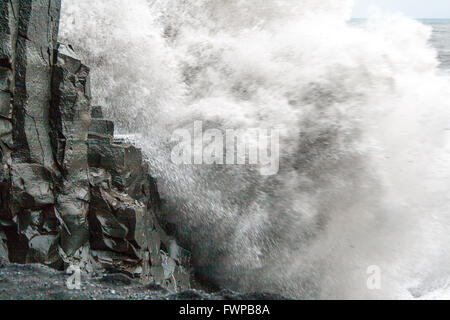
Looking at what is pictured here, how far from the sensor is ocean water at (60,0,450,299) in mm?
7211

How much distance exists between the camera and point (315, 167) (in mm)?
7348

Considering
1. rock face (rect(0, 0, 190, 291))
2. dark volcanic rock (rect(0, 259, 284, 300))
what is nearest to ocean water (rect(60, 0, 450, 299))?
rock face (rect(0, 0, 190, 291))

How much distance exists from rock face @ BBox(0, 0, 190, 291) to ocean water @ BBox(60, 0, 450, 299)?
59.0 inches

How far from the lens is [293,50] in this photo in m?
7.83

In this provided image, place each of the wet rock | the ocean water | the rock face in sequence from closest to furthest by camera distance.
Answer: the rock face → the wet rock → the ocean water

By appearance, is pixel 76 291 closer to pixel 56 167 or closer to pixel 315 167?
pixel 56 167

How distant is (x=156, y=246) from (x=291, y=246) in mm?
2755

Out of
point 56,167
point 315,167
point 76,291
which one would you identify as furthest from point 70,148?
point 315,167

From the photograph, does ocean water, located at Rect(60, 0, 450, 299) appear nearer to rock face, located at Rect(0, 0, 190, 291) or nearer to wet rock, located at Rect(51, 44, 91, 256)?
rock face, located at Rect(0, 0, 190, 291)

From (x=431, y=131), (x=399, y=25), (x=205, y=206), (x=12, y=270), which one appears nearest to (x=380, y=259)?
(x=431, y=131)

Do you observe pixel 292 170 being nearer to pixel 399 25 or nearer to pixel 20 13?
pixel 399 25

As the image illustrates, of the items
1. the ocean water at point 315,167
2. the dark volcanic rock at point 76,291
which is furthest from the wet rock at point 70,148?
the ocean water at point 315,167

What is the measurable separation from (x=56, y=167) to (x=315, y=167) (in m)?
4.63

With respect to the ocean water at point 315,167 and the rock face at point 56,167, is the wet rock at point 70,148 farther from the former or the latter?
the ocean water at point 315,167
